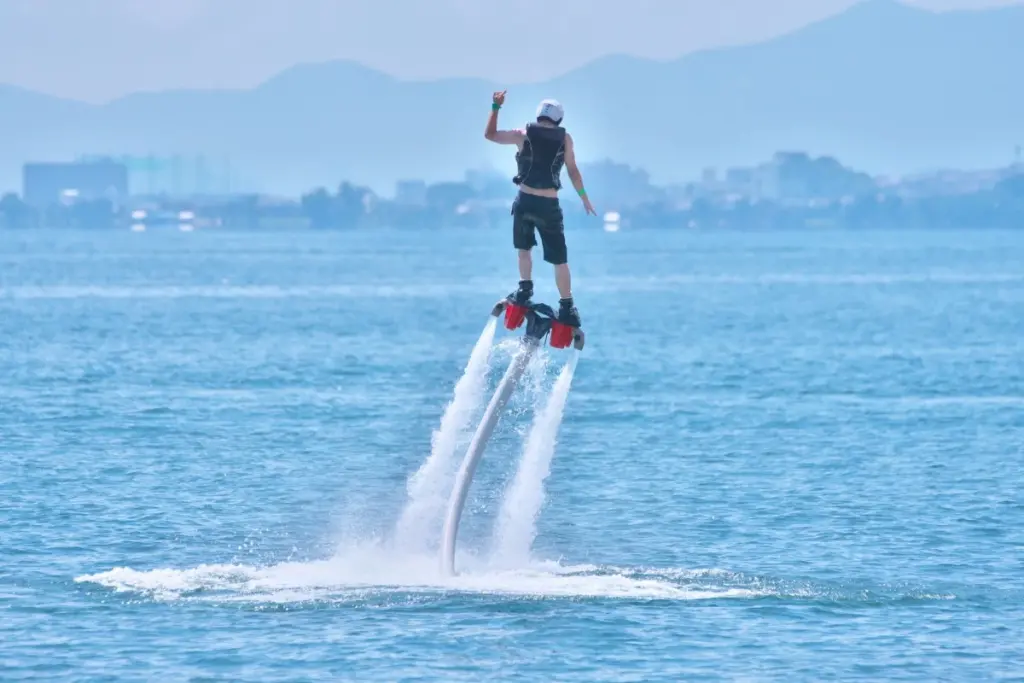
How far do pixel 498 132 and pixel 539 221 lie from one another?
1.81 metres

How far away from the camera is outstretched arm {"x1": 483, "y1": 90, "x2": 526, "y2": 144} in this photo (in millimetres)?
31188

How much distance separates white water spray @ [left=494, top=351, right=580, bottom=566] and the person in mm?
1683

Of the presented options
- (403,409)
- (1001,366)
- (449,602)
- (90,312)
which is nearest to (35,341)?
(90,312)

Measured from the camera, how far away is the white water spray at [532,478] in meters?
37.4

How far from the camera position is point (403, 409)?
81.0 m

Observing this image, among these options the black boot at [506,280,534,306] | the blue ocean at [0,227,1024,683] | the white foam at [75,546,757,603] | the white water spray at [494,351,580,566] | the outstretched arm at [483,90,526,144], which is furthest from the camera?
the white foam at [75,546,757,603]

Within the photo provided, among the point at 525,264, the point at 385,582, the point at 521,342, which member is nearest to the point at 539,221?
the point at 525,264

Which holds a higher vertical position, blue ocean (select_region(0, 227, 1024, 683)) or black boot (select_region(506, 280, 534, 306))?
black boot (select_region(506, 280, 534, 306))

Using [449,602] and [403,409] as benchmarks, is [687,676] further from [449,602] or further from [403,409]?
[403,409]

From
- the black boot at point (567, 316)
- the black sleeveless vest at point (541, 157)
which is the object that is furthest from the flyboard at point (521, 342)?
the black sleeveless vest at point (541, 157)

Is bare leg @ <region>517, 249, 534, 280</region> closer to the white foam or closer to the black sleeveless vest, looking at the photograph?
the black sleeveless vest

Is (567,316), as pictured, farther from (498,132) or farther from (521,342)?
(498,132)

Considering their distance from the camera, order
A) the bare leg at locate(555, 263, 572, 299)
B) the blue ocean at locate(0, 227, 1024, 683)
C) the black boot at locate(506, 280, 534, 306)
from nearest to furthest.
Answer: the bare leg at locate(555, 263, 572, 299)
the black boot at locate(506, 280, 534, 306)
the blue ocean at locate(0, 227, 1024, 683)

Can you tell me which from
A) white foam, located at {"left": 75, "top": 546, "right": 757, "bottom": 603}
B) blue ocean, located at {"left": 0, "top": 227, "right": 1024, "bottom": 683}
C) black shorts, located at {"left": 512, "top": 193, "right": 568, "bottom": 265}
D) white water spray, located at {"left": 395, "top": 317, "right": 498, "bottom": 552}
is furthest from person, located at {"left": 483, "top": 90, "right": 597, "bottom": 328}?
white foam, located at {"left": 75, "top": 546, "right": 757, "bottom": 603}
